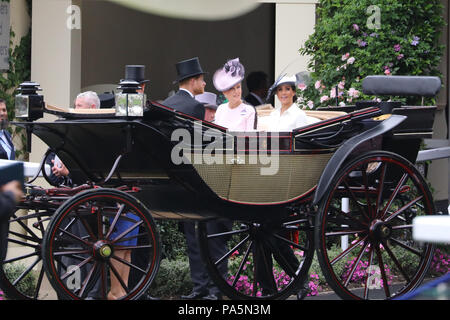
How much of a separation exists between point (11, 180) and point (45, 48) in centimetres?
657

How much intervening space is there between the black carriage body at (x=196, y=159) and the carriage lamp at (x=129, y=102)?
55mm

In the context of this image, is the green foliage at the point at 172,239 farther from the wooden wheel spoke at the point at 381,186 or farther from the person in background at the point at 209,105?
the wooden wheel spoke at the point at 381,186

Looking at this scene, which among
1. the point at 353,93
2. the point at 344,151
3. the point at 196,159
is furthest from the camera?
the point at 353,93

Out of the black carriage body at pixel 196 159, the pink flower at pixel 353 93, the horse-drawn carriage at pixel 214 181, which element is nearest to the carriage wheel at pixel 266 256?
the horse-drawn carriage at pixel 214 181

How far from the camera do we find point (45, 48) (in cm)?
909

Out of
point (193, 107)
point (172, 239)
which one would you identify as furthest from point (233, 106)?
point (172, 239)

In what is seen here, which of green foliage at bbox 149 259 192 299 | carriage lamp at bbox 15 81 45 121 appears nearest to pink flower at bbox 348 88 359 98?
green foliage at bbox 149 259 192 299

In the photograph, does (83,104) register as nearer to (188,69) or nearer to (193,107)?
(188,69)

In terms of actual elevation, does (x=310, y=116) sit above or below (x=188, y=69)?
below

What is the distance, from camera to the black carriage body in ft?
15.3

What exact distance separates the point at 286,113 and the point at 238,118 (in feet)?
1.32

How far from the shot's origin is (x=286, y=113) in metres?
5.68

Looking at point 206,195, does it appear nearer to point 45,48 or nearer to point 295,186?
point 295,186

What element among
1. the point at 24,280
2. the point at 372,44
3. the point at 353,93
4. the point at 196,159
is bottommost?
the point at 24,280
